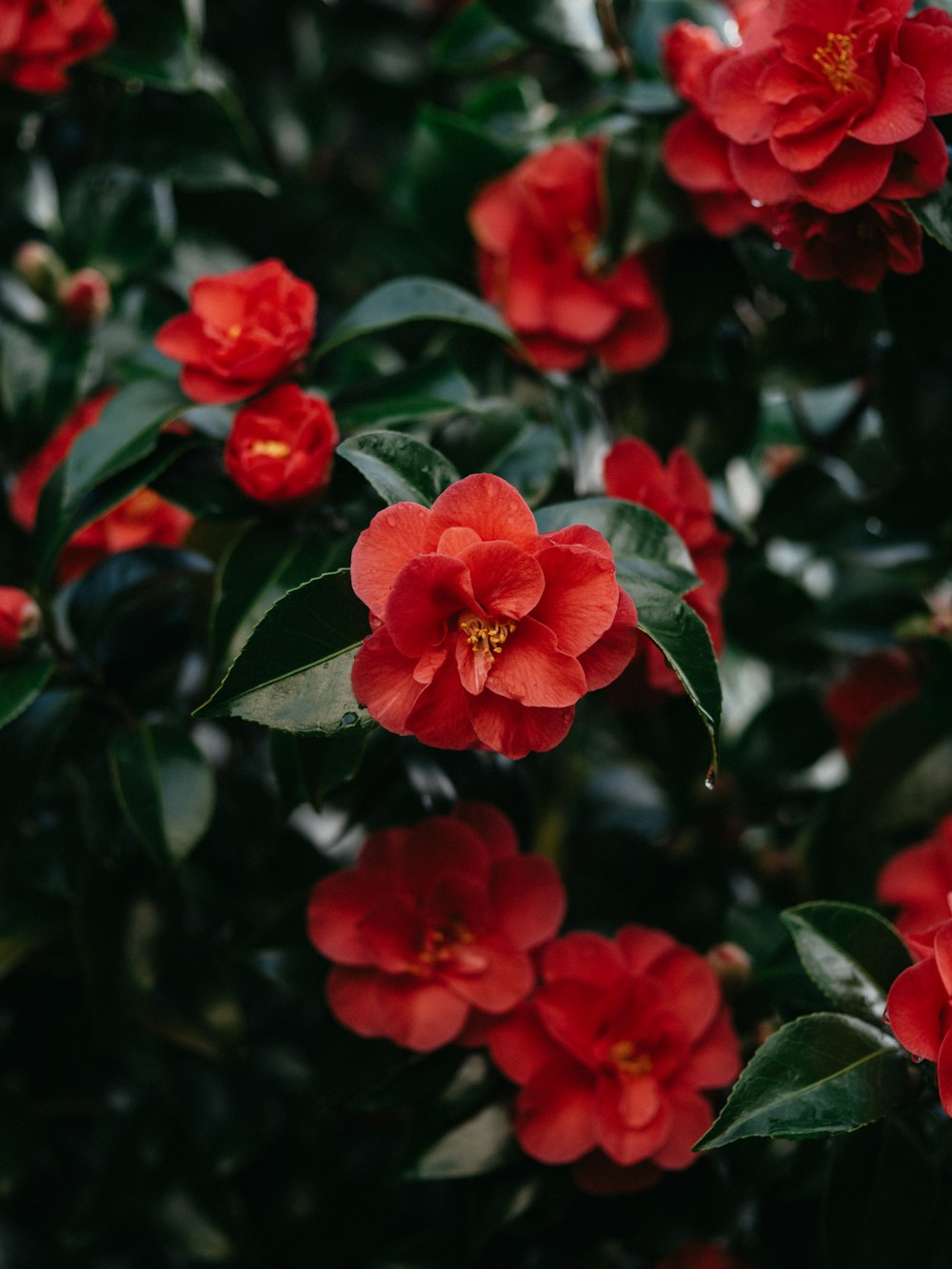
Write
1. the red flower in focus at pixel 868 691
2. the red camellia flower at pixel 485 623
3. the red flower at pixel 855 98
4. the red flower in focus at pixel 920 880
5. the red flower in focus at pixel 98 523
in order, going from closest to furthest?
1. the red camellia flower at pixel 485 623
2. the red flower at pixel 855 98
3. the red flower in focus at pixel 920 880
4. the red flower in focus at pixel 98 523
5. the red flower in focus at pixel 868 691

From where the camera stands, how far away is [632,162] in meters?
0.92

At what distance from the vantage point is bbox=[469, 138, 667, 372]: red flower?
938 mm

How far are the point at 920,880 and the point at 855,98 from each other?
0.51 m

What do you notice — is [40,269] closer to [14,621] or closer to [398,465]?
[14,621]

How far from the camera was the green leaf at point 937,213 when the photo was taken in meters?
0.69

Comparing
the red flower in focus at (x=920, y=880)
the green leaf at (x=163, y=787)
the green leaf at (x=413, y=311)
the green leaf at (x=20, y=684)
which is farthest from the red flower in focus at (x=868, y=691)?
the green leaf at (x=20, y=684)

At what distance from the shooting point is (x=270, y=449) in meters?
0.75

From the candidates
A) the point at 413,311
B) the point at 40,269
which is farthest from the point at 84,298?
the point at 413,311

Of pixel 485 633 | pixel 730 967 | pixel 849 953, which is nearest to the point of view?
pixel 485 633

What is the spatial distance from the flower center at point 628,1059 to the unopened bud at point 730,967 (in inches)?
3.1

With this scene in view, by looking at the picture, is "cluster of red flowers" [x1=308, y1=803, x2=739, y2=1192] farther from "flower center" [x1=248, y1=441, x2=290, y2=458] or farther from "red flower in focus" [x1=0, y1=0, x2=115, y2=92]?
"red flower in focus" [x1=0, y1=0, x2=115, y2=92]

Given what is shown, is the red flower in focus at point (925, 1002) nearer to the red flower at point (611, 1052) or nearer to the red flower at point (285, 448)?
the red flower at point (611, 1052)

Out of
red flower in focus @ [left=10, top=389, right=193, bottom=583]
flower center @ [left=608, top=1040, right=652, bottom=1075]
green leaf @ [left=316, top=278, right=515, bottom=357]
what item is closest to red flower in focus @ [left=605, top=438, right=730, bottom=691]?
green leaf @ [left=316, top=278, right=515, bottom=357]

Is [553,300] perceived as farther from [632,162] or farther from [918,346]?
[918,346]
